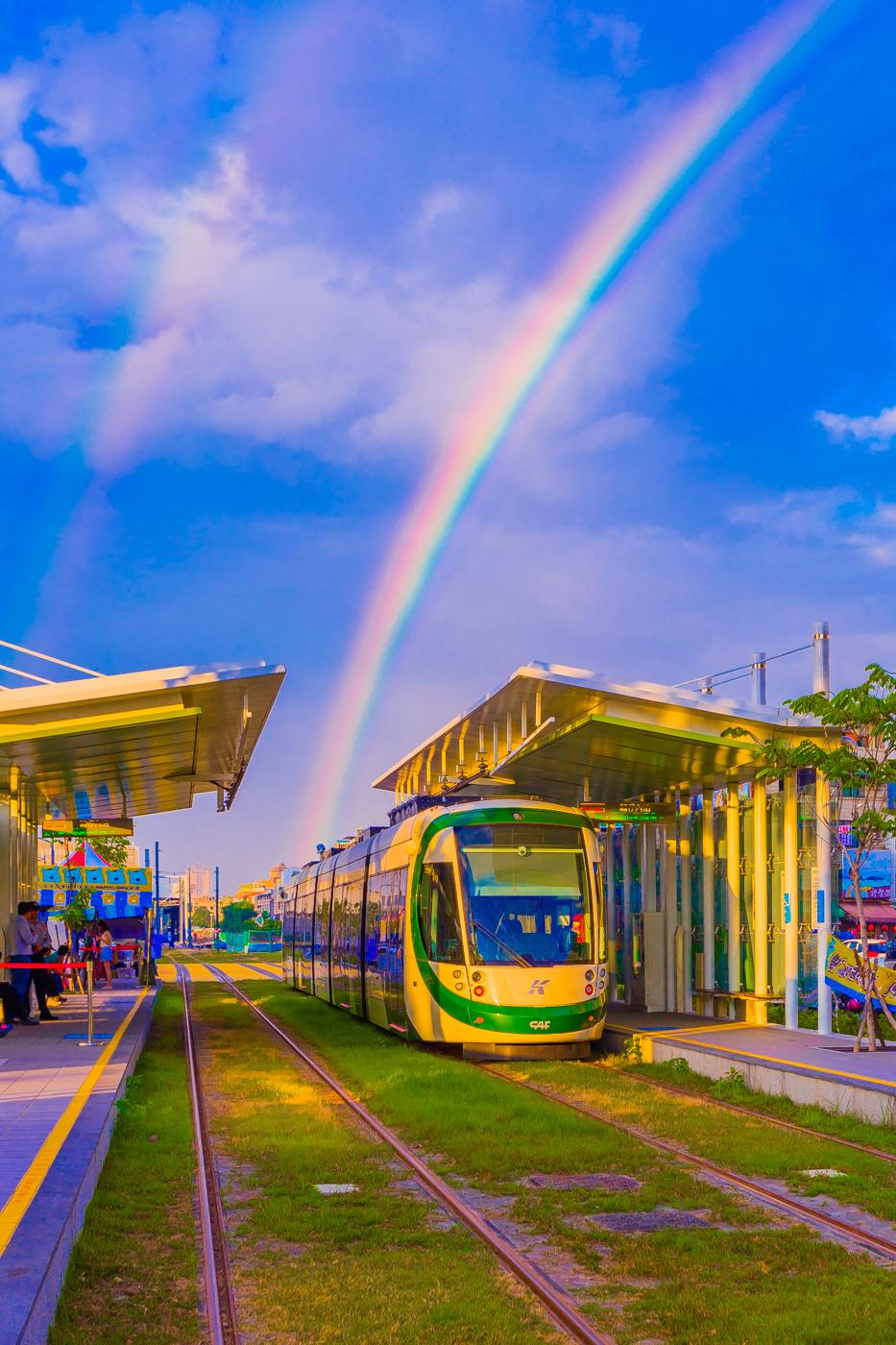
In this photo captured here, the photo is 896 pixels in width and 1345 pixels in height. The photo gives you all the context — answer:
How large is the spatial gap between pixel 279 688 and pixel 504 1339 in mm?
11758

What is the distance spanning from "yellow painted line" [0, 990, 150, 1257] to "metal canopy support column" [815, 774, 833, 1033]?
27.8 ft

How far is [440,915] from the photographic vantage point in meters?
16.7

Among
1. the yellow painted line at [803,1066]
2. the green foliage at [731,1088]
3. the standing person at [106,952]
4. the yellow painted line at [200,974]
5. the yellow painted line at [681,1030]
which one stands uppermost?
the yellow painted line at [803,1066]

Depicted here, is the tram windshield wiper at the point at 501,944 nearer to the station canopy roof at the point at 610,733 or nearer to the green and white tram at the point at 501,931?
the green and white tram at the point at 501,931

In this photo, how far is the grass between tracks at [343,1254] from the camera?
594 centimetres

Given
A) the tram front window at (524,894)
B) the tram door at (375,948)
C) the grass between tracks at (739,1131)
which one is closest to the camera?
the grass between tracks at (739,1131)

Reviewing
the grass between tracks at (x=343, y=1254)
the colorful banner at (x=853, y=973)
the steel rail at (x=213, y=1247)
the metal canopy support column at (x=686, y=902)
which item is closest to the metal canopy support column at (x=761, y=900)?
the metal canopy support column at (x=686, y=902)

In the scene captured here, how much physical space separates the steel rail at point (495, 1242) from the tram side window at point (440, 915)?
11.1 ft

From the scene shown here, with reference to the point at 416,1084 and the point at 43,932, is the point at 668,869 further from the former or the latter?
the point at 43,932

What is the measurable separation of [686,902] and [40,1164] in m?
13.6

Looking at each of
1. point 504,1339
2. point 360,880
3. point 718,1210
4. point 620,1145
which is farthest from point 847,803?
point 504,1339

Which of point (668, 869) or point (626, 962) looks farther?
point (626, 962)

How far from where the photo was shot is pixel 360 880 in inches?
898

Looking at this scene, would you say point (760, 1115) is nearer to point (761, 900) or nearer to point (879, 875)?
point (761, 900)
